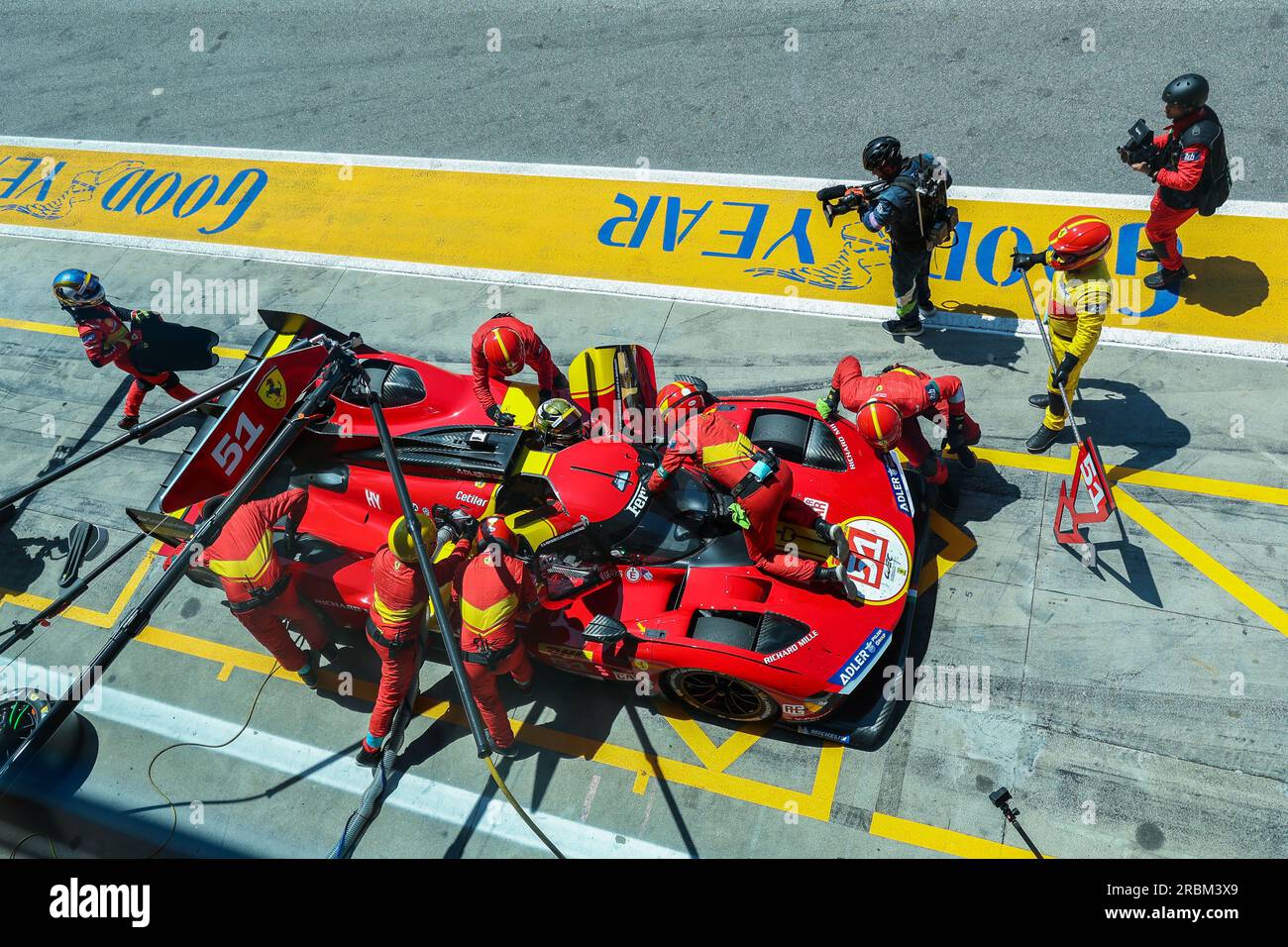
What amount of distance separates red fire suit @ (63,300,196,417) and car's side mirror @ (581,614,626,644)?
6.06 meters

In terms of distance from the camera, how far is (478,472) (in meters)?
7.03

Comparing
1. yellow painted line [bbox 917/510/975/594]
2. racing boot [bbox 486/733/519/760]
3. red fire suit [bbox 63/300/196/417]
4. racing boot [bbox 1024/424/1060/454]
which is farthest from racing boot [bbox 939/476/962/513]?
red fire suit [bbox 63/300/196/417]

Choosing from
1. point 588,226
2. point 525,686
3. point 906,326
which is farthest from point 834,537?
point 588,226

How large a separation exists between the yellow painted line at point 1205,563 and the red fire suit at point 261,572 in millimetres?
6814

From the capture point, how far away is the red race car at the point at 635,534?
242 inches

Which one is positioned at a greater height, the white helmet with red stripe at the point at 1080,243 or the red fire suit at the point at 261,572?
the white helmet with red stripe at the point at 1080,243

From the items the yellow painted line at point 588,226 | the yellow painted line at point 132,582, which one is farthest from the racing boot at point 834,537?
the yellow painted line at point 132,582

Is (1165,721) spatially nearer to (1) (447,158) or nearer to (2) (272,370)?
(2) (272,370)

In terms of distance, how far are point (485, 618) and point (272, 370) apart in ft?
7.17

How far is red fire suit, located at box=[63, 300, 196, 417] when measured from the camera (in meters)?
9.12

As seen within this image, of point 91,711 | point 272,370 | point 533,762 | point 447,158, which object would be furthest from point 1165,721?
point 447,158

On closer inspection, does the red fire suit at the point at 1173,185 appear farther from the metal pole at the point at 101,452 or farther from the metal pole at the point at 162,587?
the metal pole at the point at 101,452
